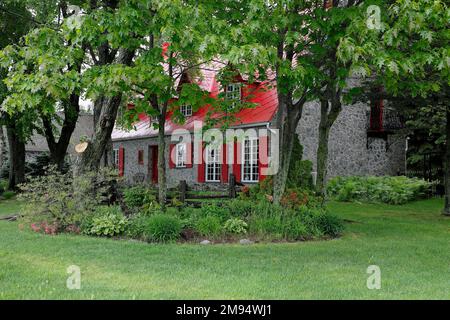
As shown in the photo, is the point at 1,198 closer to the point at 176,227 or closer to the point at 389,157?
the point at 176,227

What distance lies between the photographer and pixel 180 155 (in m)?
24.6

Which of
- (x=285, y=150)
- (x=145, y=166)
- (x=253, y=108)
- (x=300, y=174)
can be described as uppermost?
(x=253, y=108)

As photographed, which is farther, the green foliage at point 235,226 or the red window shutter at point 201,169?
the red window shutter at point 201,169

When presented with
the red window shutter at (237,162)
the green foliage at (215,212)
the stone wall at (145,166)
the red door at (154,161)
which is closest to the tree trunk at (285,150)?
the green foliage at (215,212)

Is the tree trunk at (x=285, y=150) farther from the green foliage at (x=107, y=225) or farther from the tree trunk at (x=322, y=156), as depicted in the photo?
the green foliage at (x=107, y=225)

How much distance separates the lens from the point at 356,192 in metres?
19.8

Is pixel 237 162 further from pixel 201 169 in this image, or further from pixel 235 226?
pixel 235 226

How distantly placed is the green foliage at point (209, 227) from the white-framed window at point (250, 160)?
31.7 ft

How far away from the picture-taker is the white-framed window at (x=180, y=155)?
24.3 meters

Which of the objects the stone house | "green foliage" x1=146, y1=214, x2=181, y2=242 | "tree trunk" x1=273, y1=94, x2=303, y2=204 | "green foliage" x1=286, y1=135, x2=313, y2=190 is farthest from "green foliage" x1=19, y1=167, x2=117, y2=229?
the stone house

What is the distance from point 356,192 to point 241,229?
10.8m

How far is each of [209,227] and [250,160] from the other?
1020 centimetres

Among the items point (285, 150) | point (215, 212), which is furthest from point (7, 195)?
point (285, 150)
